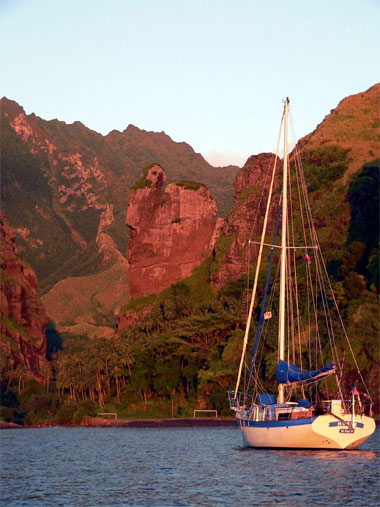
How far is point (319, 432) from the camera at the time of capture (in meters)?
64.1

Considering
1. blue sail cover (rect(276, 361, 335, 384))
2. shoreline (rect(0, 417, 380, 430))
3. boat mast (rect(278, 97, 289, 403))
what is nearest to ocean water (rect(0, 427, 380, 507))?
blue sail cover (rect(276, 361, 335, 384))

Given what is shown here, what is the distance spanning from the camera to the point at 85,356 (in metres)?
194

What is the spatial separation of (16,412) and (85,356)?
2093 centimetres

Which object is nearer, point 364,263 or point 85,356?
point 364,263

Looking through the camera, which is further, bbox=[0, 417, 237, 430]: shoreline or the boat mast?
bbox=[0, 417, 237, 430]: shoreline

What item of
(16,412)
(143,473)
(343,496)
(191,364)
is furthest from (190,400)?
(343,496)

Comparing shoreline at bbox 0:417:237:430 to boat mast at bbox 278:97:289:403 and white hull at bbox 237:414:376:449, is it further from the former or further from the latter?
white hull at bbox 237:414:376:449

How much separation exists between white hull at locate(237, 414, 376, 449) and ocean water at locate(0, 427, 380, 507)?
87 centimetres

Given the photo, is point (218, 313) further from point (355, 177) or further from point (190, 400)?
point (355, 177)

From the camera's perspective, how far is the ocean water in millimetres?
47031

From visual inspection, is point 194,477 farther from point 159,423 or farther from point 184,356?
point 184,356

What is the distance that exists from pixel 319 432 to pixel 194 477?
11469 mm

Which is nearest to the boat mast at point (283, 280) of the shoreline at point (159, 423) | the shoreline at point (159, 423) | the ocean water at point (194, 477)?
the ocean water at point (194, 477)

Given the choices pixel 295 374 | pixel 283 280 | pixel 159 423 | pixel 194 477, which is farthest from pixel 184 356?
pixel 194 477
